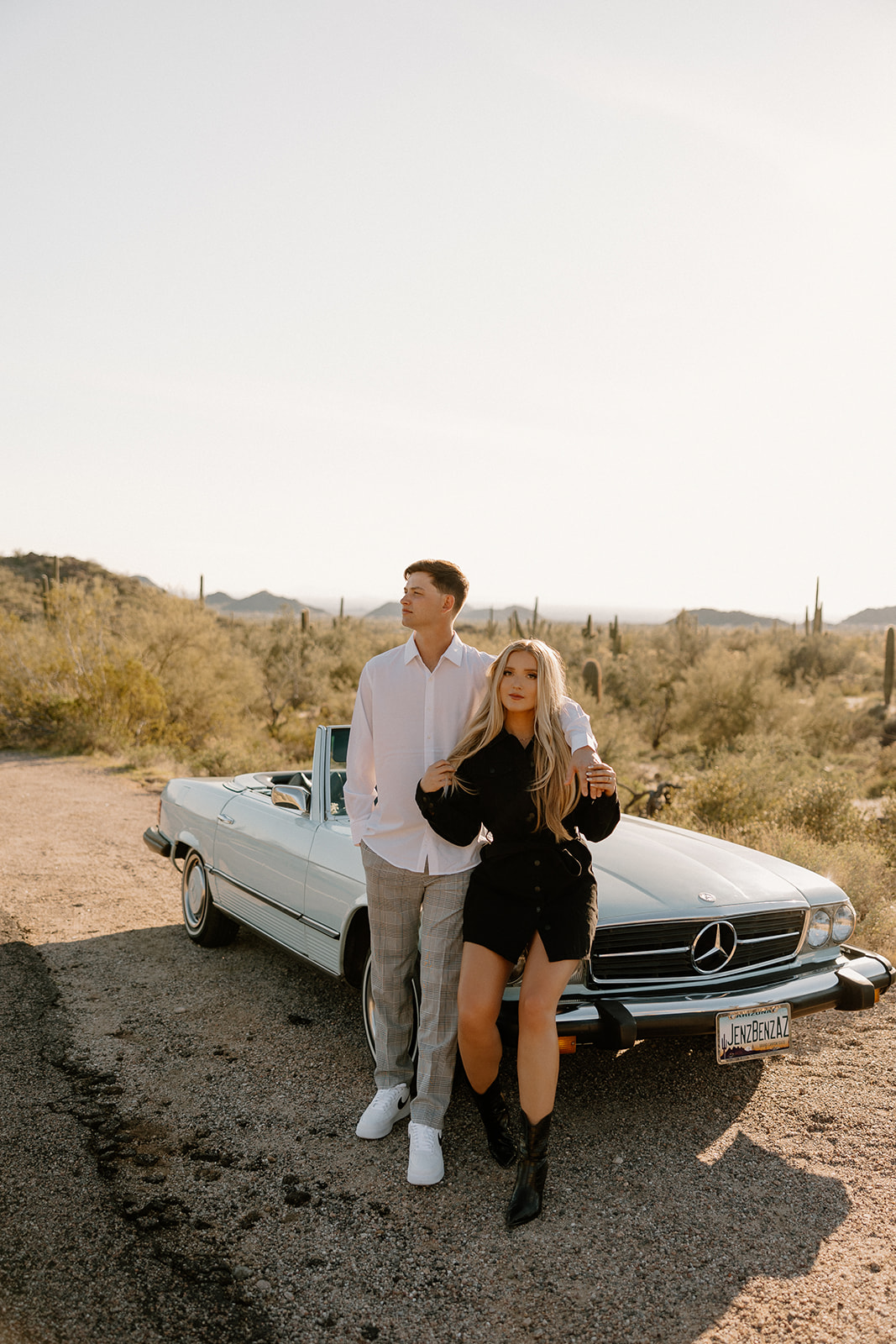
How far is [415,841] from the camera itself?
11.6ft

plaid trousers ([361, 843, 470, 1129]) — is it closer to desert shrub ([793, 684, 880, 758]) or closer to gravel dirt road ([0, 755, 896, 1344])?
gravel dirt road ([0, 755, 896, 1344])

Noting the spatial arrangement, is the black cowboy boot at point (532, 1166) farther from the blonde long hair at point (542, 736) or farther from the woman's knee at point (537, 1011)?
the blonde long hair at point (542, 736)

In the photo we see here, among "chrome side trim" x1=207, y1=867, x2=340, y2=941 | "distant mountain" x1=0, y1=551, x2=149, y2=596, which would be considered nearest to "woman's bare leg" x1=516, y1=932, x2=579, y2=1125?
"chrome side trim" x1=207, y1=867, x2=340, y2=941

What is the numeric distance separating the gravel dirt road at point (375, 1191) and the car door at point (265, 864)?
0.47 meters

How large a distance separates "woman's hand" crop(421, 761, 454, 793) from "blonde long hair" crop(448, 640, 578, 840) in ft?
0.13

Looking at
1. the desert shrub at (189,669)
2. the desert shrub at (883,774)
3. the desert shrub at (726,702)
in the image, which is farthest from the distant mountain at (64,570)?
the desert shrub at (883,774)

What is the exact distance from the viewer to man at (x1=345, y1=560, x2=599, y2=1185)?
350 centimetres

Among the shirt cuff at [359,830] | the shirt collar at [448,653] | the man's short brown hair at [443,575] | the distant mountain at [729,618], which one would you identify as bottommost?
the distant mountain at [729,618]

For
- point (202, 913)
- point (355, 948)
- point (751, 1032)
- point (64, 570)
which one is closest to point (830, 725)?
point (202, 913)

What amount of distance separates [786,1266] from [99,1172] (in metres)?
2.34

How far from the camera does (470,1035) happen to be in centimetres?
334

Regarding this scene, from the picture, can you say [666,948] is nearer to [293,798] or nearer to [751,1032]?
[751,1032]

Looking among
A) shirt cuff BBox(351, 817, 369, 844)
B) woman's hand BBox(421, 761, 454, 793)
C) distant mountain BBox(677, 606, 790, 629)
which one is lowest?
distant mountain BBox(677, 606, 790, 629)

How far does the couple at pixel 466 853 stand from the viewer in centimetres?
329
